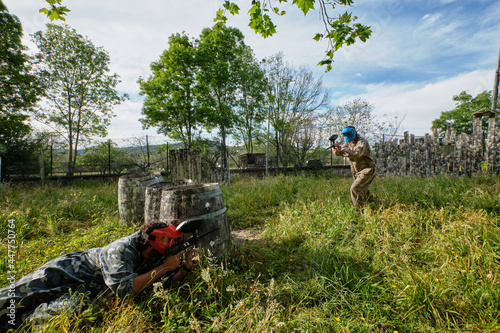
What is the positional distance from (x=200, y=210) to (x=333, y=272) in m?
1.80

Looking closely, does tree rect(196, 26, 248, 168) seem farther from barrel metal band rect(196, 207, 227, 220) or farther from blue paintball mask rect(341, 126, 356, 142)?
barrel metal band rect(196, 207, 227, 220)

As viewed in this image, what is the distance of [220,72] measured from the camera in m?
13.6

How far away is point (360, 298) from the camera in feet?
7.68

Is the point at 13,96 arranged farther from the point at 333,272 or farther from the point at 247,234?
the point at 333,272

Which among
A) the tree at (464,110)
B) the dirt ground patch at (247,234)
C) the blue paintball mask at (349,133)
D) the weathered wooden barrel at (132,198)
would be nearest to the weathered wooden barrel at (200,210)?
the dirt ground patch at (247,234)

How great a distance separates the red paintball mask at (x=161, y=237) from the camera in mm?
2189

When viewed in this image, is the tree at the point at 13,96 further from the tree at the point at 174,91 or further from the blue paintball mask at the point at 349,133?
the blue paintball mask at the point at 349,133

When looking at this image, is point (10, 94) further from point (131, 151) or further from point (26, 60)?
point (131, 151)

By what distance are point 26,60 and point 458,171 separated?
20039 millimetres

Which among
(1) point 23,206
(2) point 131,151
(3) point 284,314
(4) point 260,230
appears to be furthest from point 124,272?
(2) point 131,151

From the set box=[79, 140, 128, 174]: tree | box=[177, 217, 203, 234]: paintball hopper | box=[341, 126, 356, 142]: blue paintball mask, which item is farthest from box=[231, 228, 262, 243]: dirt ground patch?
box=[79, 140, 128, 174]: tree

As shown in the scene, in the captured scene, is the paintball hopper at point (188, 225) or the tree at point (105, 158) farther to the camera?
the tree at point (105, 158)

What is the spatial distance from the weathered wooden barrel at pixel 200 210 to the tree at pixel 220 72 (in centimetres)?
1067

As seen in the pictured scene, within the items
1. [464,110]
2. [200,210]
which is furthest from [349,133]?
[464,110]
